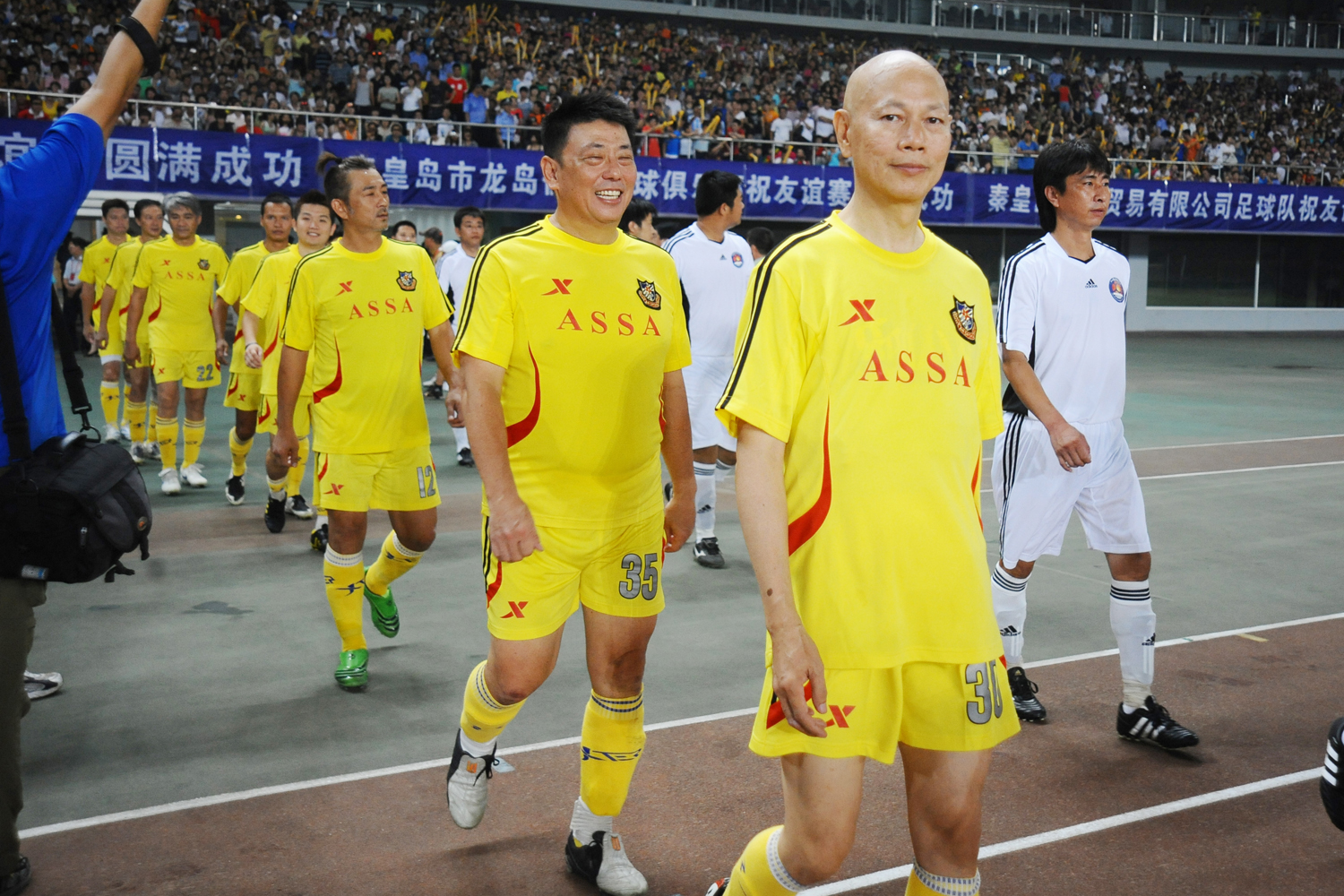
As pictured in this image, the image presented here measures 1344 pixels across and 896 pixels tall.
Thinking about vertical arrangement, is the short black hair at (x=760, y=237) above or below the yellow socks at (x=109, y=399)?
above

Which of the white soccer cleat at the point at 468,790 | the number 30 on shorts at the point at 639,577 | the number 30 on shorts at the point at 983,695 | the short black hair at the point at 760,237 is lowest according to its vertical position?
the white soccer cleat at the point at 468,790

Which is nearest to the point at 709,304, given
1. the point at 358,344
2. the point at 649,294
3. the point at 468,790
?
the point at 358,344

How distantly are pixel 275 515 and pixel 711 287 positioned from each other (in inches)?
146

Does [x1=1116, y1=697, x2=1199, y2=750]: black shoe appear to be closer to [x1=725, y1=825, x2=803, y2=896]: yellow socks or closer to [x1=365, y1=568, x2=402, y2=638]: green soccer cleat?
[x1=725, y1=825, x2=803, y2=896]: yellow socks

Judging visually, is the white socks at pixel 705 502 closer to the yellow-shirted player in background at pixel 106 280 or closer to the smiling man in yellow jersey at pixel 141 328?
the smiling man in yellow jersey at pixel 141 328

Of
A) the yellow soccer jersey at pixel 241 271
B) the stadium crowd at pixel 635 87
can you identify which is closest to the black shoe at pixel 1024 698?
the yellow soccer jersey at pixel 241 271

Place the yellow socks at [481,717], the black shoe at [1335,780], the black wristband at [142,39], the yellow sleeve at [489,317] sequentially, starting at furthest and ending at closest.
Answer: the yellow socks at [481,717] < the yellow sleeve at [489,317] < the black wristband at [142,39] < the black shoe at [1335,780]

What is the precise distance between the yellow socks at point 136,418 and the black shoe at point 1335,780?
36.4 feet

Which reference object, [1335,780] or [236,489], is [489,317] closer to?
[1335,780]

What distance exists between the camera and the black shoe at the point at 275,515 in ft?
27.9

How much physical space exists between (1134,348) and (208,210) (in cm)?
→ 2071

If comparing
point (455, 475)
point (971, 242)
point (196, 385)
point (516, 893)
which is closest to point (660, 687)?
point (516, 893)

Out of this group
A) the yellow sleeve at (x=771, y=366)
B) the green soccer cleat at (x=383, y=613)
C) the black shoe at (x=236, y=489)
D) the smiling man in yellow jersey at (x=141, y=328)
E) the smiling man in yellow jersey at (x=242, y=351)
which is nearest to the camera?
the yellow sleeve at (x=771, y=366)

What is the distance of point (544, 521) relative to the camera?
137 inches
